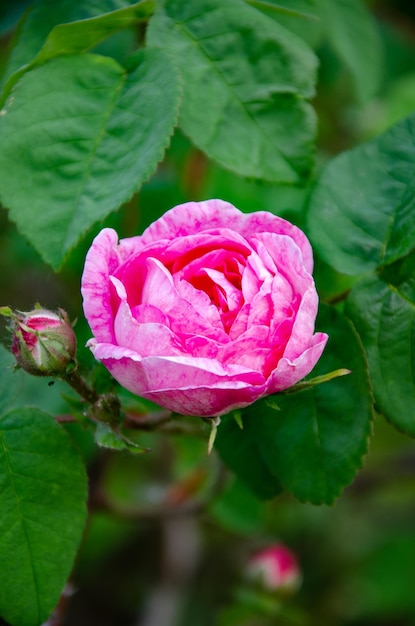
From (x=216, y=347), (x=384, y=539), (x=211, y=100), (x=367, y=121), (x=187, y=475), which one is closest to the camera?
(x=216, y=347)

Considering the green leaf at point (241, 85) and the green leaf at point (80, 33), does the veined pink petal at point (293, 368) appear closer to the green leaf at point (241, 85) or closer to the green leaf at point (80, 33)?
the green leaf at point (241, 85)

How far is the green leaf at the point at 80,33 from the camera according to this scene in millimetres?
985

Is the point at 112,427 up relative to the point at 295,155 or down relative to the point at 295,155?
down

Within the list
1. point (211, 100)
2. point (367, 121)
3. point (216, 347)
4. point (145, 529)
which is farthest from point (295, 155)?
point (145, 529)

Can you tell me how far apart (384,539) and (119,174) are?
224cm

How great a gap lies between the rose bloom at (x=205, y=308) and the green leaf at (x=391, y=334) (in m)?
0.17

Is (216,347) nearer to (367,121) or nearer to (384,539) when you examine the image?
(367,121)

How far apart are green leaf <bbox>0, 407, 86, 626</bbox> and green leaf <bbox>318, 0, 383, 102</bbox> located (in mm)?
1076

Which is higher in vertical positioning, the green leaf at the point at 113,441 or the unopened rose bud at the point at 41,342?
the unopened rose bud at the point at 41,342

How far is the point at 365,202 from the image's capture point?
3.45 feet

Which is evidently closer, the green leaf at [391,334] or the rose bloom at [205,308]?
the rose bloom at [205,308]

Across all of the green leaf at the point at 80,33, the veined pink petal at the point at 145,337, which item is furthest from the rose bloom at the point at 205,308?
the green leaf at the point at 80,33

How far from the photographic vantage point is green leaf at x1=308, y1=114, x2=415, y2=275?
1.03 metres

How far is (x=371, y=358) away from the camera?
978mm
